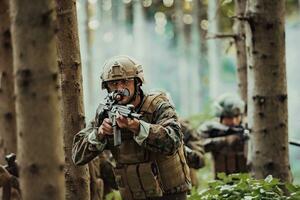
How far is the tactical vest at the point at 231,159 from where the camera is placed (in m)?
10.4

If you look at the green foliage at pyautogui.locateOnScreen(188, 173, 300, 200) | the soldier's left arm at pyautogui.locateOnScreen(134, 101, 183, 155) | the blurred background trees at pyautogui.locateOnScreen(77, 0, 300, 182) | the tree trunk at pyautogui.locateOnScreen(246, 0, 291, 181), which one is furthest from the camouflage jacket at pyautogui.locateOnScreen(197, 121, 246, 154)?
the soldier's left arm at pyautogui.locateOnScreen(134, 101, 183, 155)

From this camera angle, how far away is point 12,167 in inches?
240

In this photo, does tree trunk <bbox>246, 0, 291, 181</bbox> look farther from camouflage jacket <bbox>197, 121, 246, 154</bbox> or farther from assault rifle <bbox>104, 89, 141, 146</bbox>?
camouflage jacket <bbox>197, 121, 246, 154</bbox>

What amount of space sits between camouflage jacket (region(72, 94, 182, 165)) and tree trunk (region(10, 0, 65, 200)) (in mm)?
1371

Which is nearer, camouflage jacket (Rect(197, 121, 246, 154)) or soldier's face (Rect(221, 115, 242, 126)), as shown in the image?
camouflage jacket (Rect(197, 121, 246, 154))

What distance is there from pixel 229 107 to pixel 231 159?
0.75 m

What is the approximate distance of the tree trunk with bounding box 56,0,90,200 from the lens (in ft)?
20.5

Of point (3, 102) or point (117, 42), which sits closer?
point (3, 102)

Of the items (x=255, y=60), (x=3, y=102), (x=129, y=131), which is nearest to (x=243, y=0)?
(x=255, y=60)

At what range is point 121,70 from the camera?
5.81 m

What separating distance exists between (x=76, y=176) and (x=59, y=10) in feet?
4.69

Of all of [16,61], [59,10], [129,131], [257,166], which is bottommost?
[257,166]

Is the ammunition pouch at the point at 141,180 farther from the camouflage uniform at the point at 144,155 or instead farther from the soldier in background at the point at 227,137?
the soldier in background at the point at 227,137

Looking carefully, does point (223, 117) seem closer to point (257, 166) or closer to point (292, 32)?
point (257, 166)
